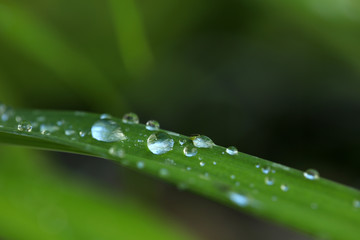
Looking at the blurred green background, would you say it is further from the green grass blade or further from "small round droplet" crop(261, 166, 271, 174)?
"small round droplet" crop(261, 166, 271, 174)

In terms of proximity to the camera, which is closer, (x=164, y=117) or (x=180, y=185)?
(x=180, y=185)

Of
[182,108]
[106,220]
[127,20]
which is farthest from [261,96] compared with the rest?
[106,220]

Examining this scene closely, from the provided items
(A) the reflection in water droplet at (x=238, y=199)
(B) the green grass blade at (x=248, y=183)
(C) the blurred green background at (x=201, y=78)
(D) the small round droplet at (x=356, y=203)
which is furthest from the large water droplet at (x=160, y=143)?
(C) the blurred green background at (x=201, y=78)

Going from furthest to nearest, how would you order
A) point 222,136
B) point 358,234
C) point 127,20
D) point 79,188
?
point 222,136, point 127,20, point 79,188, point 358,234

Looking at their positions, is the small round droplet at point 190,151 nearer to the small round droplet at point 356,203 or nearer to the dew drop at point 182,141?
the dew drop at point 182,141

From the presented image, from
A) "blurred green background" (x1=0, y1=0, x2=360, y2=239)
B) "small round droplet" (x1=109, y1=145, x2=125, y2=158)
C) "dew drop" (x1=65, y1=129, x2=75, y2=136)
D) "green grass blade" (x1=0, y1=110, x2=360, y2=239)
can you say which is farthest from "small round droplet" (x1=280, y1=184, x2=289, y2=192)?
"blurred green background" (x1=0, y1=0, x2=360, y2=239)

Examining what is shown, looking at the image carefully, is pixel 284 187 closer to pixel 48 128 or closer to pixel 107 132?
pixel 107 132

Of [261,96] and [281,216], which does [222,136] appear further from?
[281,216]
